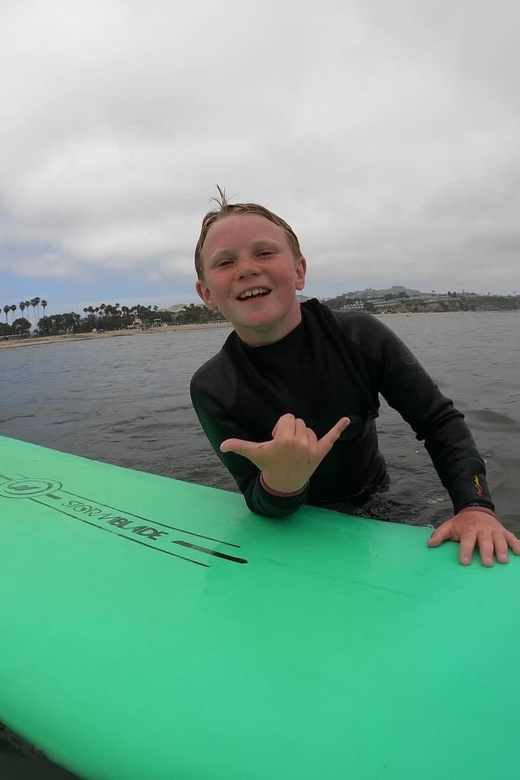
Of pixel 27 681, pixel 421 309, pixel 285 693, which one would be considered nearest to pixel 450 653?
pixel 285 693

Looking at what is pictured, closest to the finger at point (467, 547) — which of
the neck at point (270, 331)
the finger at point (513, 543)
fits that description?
the finger at point (513, 543)

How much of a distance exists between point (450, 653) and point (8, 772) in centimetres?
121

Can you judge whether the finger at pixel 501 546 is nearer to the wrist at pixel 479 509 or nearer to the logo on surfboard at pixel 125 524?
the wrist at pixel 479 509

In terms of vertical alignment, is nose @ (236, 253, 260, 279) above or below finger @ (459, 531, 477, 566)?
above

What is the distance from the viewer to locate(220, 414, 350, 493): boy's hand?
150 centimetres

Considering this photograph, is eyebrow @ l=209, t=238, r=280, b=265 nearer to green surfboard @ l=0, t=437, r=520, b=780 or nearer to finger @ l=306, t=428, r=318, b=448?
finger @ l=306, t=428, r=318, b=448

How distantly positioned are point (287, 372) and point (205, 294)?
57 cm

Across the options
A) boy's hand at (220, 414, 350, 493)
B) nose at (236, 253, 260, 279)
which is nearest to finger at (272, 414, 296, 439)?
boy's hand at (220, 414, 350, 493)

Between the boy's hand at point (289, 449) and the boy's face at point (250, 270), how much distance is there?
634 mm

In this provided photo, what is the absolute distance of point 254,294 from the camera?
2.04 m

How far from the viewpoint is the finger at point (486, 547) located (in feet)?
5.13

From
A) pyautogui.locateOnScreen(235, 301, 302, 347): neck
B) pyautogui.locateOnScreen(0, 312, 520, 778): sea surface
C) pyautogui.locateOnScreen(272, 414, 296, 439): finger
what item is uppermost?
pyautogui.locateOnScreen(235, 301, 302, 347): neck

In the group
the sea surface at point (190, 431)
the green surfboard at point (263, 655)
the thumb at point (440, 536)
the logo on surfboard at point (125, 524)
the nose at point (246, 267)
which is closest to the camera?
the green surfboard at point (263, 655)

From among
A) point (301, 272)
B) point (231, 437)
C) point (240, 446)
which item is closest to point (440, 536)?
point (240, 446)
